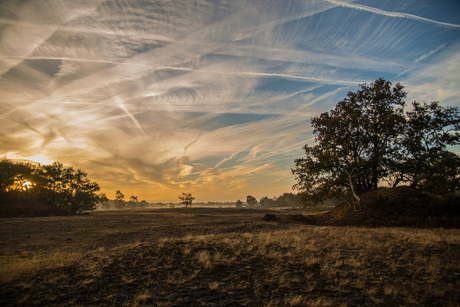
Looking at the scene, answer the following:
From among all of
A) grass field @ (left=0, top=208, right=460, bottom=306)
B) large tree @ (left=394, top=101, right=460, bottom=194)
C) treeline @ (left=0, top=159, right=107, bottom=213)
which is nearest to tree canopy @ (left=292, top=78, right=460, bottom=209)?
large tree @ (left=394, top=101, right=460, bottom=194)

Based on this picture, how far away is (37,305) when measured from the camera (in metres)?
5.45

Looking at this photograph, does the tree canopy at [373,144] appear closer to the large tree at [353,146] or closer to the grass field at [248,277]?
the large tree at [353,146]

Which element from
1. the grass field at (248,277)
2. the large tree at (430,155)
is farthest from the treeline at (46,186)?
the large tree at (430,155)

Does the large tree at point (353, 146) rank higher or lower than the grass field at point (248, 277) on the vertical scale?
higher

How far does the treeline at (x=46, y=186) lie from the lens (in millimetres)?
50688

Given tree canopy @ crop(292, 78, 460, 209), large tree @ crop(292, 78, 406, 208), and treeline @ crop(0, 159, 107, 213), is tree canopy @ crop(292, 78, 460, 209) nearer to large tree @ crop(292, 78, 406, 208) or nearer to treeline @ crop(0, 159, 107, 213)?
large tree @ crop(292, 78, 406, 208)

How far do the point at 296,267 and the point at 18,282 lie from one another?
1007 centimetres

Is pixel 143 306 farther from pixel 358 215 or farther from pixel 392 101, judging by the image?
pixel 392 101

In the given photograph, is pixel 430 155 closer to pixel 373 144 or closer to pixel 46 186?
pixel 373 144

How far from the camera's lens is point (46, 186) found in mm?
59875

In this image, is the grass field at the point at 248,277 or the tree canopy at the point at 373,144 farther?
the tree canopy at the point at 373,144

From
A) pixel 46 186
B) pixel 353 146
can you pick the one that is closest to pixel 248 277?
pixel 353 146

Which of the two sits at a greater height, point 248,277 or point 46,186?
point 46,186

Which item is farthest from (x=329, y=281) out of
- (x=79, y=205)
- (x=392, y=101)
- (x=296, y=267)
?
(x=79, y=205)
